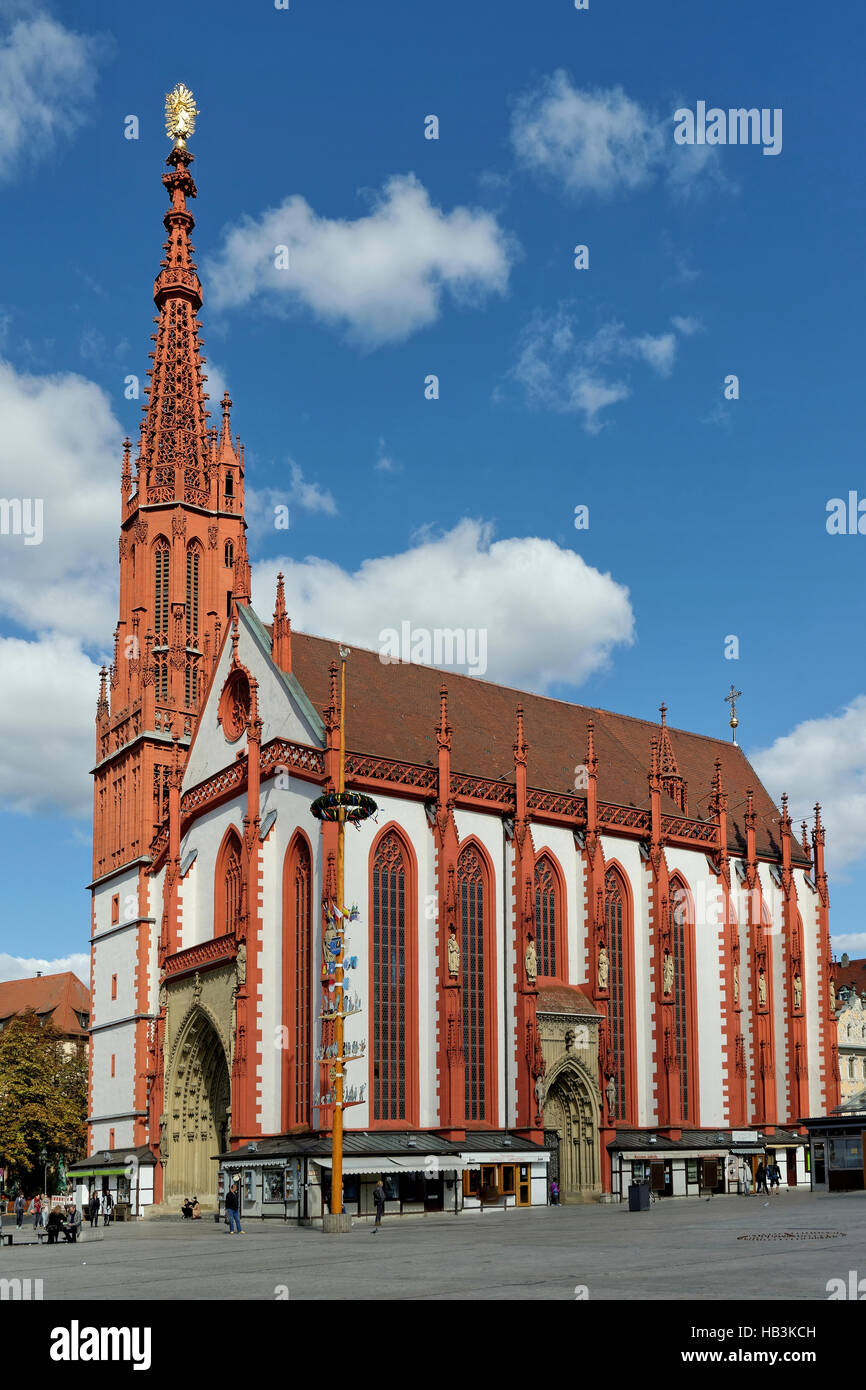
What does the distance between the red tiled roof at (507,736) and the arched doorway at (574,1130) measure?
443 inches

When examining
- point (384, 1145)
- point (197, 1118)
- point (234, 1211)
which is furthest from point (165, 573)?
point (234, 1211)

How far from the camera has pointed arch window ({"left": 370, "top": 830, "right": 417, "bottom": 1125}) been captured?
48.2 m

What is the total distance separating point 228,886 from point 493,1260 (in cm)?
3311

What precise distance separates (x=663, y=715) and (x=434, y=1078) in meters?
26.1

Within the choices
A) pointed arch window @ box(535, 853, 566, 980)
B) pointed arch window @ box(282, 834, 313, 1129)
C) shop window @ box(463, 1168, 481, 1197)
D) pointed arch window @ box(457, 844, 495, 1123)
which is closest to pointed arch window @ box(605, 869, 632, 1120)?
pointed arch window @ box(535, 853, 566, 980)

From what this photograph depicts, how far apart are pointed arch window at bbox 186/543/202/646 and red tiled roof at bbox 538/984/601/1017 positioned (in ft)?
87.2

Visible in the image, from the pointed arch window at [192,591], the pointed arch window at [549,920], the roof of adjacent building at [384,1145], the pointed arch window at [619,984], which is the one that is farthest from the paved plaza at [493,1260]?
the pointed arch window at [192,591]

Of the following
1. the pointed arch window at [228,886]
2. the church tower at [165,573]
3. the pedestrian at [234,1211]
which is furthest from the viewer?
the church tower at [165,573]

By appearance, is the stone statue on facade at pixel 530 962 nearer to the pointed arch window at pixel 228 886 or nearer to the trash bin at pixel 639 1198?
the trash bin at pixel 639 1198

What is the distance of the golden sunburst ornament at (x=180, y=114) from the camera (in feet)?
269

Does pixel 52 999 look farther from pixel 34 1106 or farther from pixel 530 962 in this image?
pixel 530 962

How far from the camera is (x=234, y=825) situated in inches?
2197

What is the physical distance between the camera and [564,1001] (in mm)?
53375
